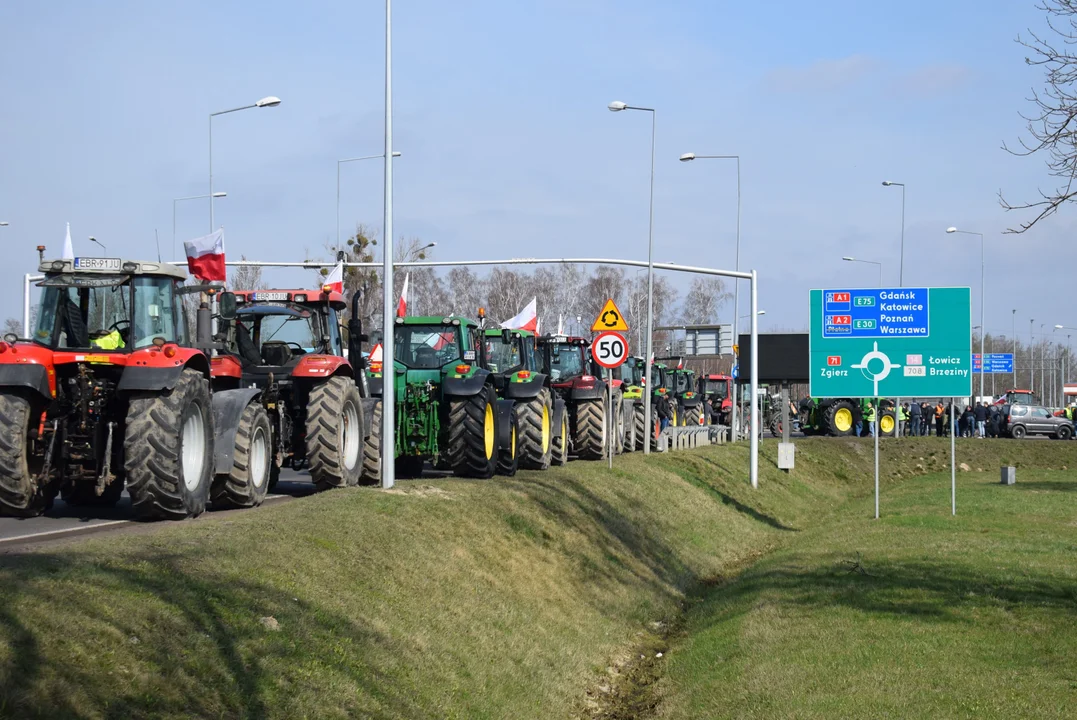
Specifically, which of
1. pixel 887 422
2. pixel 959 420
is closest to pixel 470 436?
pixel 887 422

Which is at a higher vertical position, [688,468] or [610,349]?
[610,349]

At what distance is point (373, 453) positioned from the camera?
678 inches

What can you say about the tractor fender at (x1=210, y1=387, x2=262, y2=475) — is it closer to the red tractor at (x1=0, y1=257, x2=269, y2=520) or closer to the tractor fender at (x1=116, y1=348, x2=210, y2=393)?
the red tractor at (x1=0, y1=257, x2=269, y2=520)

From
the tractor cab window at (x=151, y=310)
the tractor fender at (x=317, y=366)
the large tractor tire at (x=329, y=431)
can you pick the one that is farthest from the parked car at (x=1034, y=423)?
the tractor cab window at (x=151, y=310)

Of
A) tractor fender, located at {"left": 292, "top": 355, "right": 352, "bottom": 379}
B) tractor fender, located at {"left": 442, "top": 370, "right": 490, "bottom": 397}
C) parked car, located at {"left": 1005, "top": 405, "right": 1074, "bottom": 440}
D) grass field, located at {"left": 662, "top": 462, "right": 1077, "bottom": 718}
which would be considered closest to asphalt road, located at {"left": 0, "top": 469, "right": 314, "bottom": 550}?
tractor fender, located at {"left": 292, "top": 355, "right": 352, "bottom": 379}

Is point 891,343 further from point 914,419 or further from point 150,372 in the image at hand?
point 914,419

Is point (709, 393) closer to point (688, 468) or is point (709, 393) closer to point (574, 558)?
point (688, 468)

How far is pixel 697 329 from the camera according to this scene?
5244 cm

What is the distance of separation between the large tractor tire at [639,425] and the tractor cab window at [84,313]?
21367 mm

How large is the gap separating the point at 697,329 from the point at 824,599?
126 feet

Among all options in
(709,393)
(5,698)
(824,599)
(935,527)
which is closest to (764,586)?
(824,599)

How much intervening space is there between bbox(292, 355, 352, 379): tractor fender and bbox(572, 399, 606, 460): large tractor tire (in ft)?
38.3

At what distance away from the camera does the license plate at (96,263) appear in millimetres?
12430

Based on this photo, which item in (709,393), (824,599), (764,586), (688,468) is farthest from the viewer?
(709,393)
